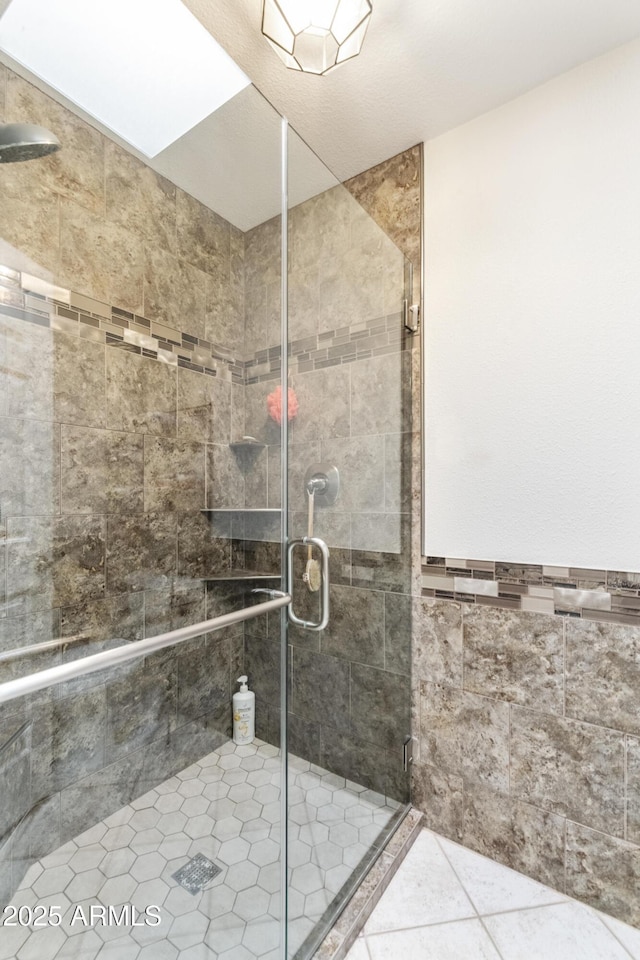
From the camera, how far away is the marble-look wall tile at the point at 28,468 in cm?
81

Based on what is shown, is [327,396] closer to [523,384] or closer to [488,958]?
[523,384]

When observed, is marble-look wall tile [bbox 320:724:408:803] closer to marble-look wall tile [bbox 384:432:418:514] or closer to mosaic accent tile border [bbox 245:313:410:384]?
marble-look wall tile [bbox 384:432:418:514]

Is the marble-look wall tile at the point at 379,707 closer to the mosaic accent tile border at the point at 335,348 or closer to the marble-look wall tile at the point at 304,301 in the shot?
the mosaic accent tile border at the point at 335,348

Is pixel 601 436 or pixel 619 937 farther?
pixel 601 436

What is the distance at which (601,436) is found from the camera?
1229 mm

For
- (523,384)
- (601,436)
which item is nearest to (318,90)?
(523,384)

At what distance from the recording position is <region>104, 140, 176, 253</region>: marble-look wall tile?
93cm

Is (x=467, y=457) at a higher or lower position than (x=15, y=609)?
higher

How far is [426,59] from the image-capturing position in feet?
4.08

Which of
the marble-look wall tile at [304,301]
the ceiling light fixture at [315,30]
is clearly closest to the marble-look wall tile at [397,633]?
the marble-look wall tile at [304,301]

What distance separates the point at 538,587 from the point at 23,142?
164 cm

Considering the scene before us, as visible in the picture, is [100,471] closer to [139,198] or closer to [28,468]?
[28,468]

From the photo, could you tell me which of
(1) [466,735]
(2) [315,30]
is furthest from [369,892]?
(2) [315,30]

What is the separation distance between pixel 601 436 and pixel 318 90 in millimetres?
→ 1402
